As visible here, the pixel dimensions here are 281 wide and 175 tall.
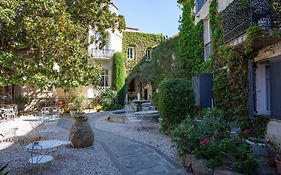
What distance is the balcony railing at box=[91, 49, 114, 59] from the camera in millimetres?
26641

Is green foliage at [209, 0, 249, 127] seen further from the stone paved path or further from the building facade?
the stone paved path

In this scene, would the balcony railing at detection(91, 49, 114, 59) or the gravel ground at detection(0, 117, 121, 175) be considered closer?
the gravel ground at detection(0, 117, 121, 175)

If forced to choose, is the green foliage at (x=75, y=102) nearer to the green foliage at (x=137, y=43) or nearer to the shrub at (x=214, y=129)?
the green foliage at (x=137, y=43)

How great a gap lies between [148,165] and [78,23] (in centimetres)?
1363

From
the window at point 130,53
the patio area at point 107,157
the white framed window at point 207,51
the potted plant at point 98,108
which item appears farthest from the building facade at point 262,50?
the window at point 130,53

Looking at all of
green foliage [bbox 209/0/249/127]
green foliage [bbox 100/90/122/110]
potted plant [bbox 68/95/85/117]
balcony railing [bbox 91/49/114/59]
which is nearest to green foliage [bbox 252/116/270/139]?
green foliage [bbox 209/0/249/127]

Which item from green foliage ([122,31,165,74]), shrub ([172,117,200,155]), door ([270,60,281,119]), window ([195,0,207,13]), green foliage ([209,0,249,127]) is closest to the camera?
shrub ([172,117,200,155])

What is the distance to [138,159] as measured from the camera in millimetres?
7535

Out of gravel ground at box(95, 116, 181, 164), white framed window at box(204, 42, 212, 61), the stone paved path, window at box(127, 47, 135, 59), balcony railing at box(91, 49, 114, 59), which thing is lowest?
the stone paved path

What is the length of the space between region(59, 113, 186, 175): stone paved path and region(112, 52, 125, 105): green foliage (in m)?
17.0

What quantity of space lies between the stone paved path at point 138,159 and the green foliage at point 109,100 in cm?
1423

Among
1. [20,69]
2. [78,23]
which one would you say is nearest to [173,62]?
[78,23]

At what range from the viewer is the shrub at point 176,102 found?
10375mm

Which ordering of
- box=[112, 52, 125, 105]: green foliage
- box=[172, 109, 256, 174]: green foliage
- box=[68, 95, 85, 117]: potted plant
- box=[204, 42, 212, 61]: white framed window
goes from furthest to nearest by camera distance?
box=[112, 52, 125, 105]: green foliage < box=[68, 95, 85, 117]: potted plant < box=[204, 42, 212, 61]: white framed window < box=[172, 109, 256, 174]: green foliage
